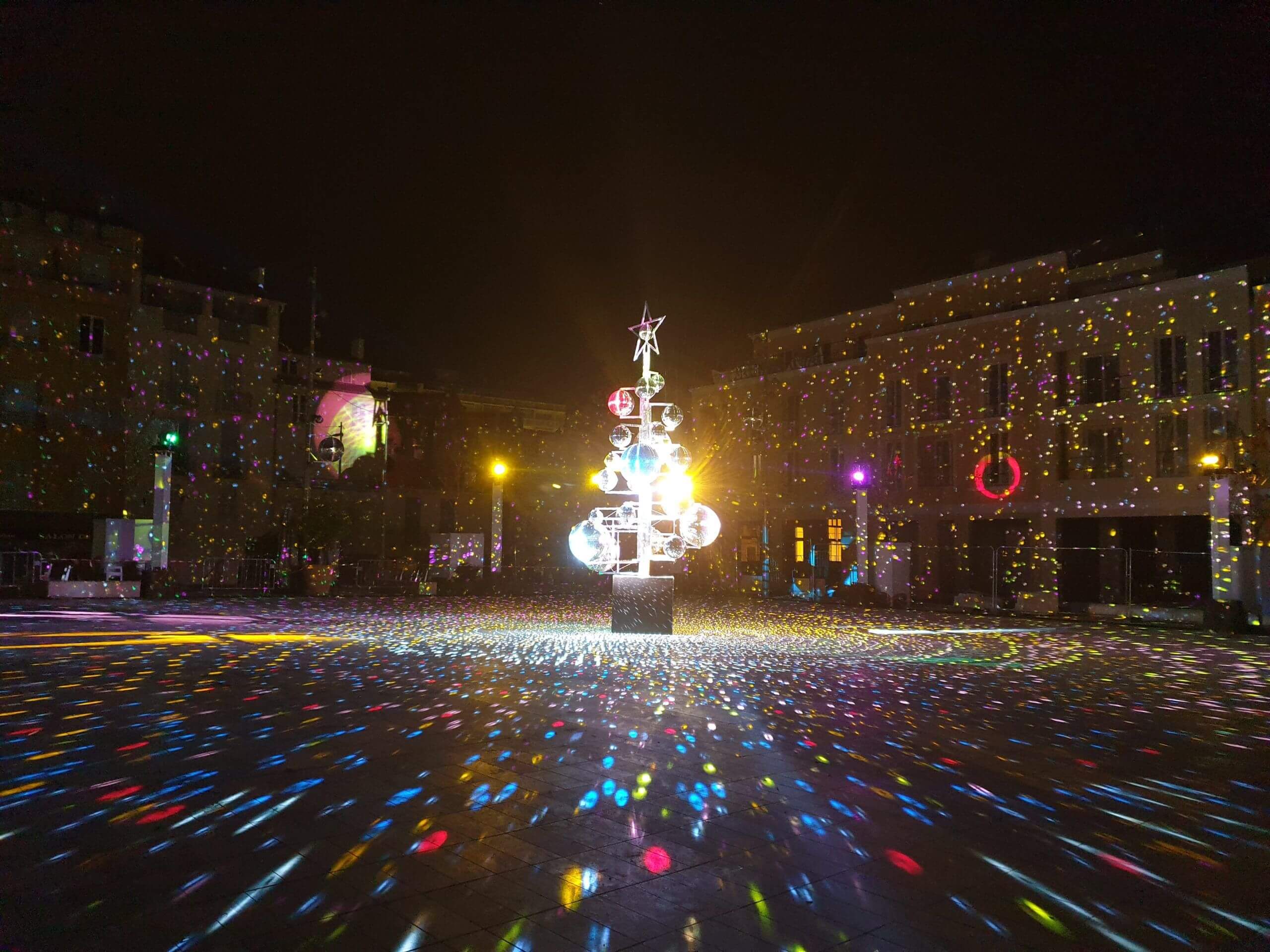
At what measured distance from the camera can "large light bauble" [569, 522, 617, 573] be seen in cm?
1409

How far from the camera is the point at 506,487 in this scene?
135ft

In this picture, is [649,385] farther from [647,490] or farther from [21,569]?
[21,569]

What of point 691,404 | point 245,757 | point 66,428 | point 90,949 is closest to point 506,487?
point 691,404

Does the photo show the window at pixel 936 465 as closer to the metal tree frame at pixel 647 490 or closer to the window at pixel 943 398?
the window at pixel 943 398

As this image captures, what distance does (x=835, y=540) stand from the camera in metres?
32.8

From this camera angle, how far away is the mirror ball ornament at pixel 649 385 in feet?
47.1

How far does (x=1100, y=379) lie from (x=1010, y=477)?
411 centimetres

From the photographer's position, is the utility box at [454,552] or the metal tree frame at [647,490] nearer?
the metal tree frame at [647,490]

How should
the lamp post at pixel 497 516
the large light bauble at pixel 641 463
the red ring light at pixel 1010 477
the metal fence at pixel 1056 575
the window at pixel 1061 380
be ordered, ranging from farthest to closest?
the red ring light at pixel 1010 477
the window at pixel 1061 380
the lamp post at pixel 497 516
the metal fence at pixel 1056 575
the large light bauble at pixel 641 463

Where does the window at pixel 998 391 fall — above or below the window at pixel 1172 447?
above

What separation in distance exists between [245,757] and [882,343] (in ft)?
96.1

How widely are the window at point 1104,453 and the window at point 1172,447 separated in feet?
3.29

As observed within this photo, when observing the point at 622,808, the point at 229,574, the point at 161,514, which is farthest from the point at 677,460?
the point at 229,574

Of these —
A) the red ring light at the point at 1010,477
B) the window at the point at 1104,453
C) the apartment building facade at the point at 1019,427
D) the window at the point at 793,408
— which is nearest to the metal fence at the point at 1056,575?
the apartment building facade at the point at 1019,427
